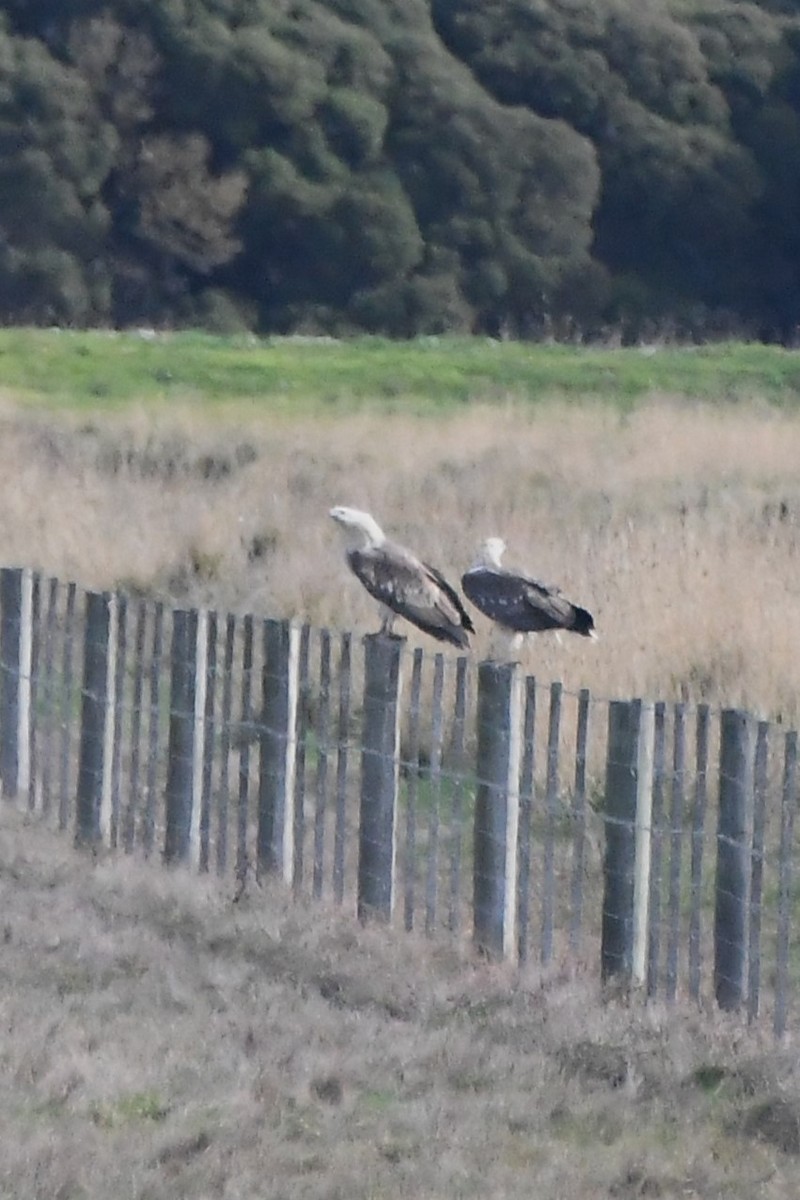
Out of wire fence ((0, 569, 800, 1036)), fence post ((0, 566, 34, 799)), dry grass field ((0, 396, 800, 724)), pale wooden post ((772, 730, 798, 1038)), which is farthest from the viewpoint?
dry grass field ((0, 396, 800, 724))

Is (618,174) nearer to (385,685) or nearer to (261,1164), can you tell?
(385,685)

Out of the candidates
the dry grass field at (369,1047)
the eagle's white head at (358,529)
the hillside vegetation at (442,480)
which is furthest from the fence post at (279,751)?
the hillside vegetation at (442,480)

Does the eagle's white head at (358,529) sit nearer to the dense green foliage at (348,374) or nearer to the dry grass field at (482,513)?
the dry grass field at (482,513)

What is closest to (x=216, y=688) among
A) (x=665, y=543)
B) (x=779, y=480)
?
(x=665, y=543)

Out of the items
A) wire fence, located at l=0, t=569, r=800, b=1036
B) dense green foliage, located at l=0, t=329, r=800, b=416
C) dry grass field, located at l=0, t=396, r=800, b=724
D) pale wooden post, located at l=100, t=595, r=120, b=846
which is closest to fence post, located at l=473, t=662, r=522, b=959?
wire fence, located at l=0, t=569, r=800, b=1036

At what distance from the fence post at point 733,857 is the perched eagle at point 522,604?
2.24 m

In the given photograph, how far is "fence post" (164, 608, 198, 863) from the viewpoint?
26.8ft

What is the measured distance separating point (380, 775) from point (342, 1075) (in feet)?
6.09

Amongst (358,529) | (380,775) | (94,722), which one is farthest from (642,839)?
(94,722)

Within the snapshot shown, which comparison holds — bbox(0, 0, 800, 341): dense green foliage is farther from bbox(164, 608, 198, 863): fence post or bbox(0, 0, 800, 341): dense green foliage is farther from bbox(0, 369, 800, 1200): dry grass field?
bbox(164, 608, 198, 863): fence post

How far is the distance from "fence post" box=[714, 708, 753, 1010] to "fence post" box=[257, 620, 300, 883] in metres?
1.82

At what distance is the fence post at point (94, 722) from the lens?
341 inches

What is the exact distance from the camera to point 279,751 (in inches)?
310

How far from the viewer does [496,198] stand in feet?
129
